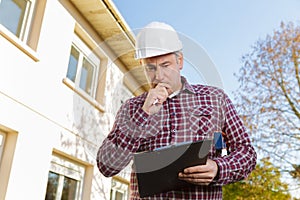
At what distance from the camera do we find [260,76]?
6.34m

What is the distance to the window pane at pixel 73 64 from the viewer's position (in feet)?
12.5

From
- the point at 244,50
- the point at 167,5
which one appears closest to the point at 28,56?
the point at 167,5

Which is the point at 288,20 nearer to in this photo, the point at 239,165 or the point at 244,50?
the point at 244,50

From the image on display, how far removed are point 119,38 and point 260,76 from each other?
19.6 ft

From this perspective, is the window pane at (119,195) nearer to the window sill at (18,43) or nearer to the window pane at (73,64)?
the window pane at (73,64)

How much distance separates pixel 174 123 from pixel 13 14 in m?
2.86

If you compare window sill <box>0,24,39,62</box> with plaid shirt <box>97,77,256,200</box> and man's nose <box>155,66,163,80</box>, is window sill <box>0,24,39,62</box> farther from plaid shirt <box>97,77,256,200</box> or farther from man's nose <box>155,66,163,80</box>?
man's nose <box>155,66,163,80</box>

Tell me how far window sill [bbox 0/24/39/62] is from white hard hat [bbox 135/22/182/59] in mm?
2349

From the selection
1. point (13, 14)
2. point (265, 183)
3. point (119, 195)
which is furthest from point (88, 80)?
point (265, 183)

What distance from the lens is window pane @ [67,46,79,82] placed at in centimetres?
381

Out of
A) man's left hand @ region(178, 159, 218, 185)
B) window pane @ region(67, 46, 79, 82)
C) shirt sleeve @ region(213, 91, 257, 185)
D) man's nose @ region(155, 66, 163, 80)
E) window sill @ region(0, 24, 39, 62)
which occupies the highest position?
window pane @ region(67, 46, 79, 82)

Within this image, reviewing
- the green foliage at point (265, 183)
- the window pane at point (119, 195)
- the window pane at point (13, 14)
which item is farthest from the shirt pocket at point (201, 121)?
the green foliage at point (265, 183)

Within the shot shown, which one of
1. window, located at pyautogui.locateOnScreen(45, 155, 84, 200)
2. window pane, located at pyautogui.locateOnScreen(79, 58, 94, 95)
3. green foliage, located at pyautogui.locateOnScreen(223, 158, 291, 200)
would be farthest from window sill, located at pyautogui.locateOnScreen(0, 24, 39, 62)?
green foliage, located at pyautogui.locateOnScreen(223, 158, 291, 200)

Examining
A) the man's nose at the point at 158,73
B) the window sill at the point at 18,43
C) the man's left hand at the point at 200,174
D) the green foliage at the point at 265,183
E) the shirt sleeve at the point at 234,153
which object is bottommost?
the man's left hand at the point at 200,174
